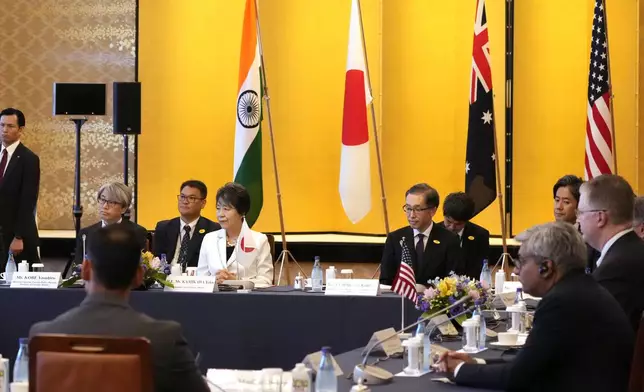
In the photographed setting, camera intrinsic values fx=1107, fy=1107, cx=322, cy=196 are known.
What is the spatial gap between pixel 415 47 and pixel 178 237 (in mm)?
3762

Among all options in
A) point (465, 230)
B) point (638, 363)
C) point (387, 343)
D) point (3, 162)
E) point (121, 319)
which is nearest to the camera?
point (121, 319)

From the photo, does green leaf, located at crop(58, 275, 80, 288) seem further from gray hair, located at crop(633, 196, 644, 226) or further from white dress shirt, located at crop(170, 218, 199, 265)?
gray hair, located at crop(633, 196, 644, 226)

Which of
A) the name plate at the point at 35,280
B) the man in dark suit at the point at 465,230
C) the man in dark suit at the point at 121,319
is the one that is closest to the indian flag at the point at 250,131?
the man in dark suit at the point at 465,230

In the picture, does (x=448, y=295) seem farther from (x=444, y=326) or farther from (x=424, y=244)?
(x=424, y=244)

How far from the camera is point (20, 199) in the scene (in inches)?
313

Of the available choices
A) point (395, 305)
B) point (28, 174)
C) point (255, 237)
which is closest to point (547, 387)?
point (395, 305)

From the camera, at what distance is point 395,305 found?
552 centimetres

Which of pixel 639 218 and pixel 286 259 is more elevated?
pixel 639 218

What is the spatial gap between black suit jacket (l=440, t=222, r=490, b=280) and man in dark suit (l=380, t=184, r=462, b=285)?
1.24 ft

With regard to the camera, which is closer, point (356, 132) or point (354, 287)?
point (354, 287)

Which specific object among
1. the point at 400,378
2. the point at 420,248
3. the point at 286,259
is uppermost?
the point at 420,248

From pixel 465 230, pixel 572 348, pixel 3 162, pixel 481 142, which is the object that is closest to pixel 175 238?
pixel 3 162

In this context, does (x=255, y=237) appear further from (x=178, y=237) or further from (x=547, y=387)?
(x=547, y=387)

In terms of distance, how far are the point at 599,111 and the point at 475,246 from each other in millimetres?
2131
